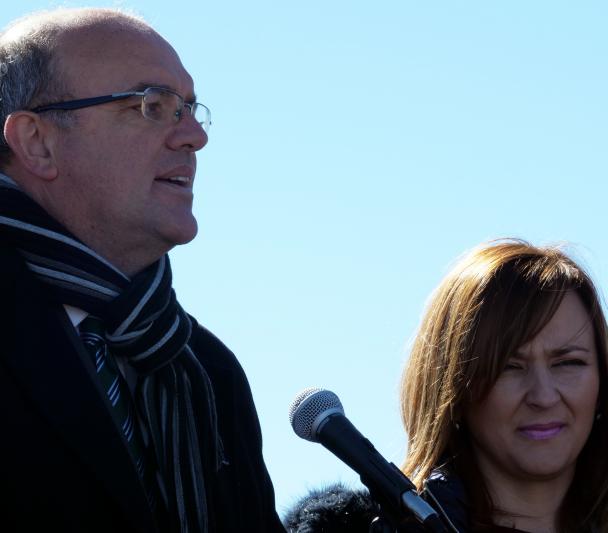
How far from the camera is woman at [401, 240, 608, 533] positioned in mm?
4973

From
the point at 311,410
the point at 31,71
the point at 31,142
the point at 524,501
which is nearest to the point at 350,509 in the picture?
the point at 524,501

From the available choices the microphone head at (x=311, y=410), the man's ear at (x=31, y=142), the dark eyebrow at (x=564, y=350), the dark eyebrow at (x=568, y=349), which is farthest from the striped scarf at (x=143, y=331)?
the dark eyebrow at (x=568, y=349)

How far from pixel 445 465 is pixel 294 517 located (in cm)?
57

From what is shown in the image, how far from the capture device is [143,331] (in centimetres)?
450

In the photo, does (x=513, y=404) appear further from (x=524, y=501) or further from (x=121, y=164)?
(x=121, y=164)

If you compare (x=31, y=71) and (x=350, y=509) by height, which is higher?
(x=31, y=71)

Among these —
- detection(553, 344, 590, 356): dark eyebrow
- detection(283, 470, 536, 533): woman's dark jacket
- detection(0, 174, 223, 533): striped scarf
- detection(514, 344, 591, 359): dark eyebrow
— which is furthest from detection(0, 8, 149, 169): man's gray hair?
detection(553, 344, 590, 356): dark eyebrow

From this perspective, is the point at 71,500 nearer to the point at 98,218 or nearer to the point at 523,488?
the point at 98,218

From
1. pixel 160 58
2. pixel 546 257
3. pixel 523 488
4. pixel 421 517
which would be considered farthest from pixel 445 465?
pixel 160 58

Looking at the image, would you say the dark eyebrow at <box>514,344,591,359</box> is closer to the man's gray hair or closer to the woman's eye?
the woman's eye

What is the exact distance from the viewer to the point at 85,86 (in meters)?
4.82

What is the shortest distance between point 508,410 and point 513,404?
3 centimetres

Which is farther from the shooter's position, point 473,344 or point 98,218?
point 473,344

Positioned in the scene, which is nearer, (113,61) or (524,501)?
(113,61)
